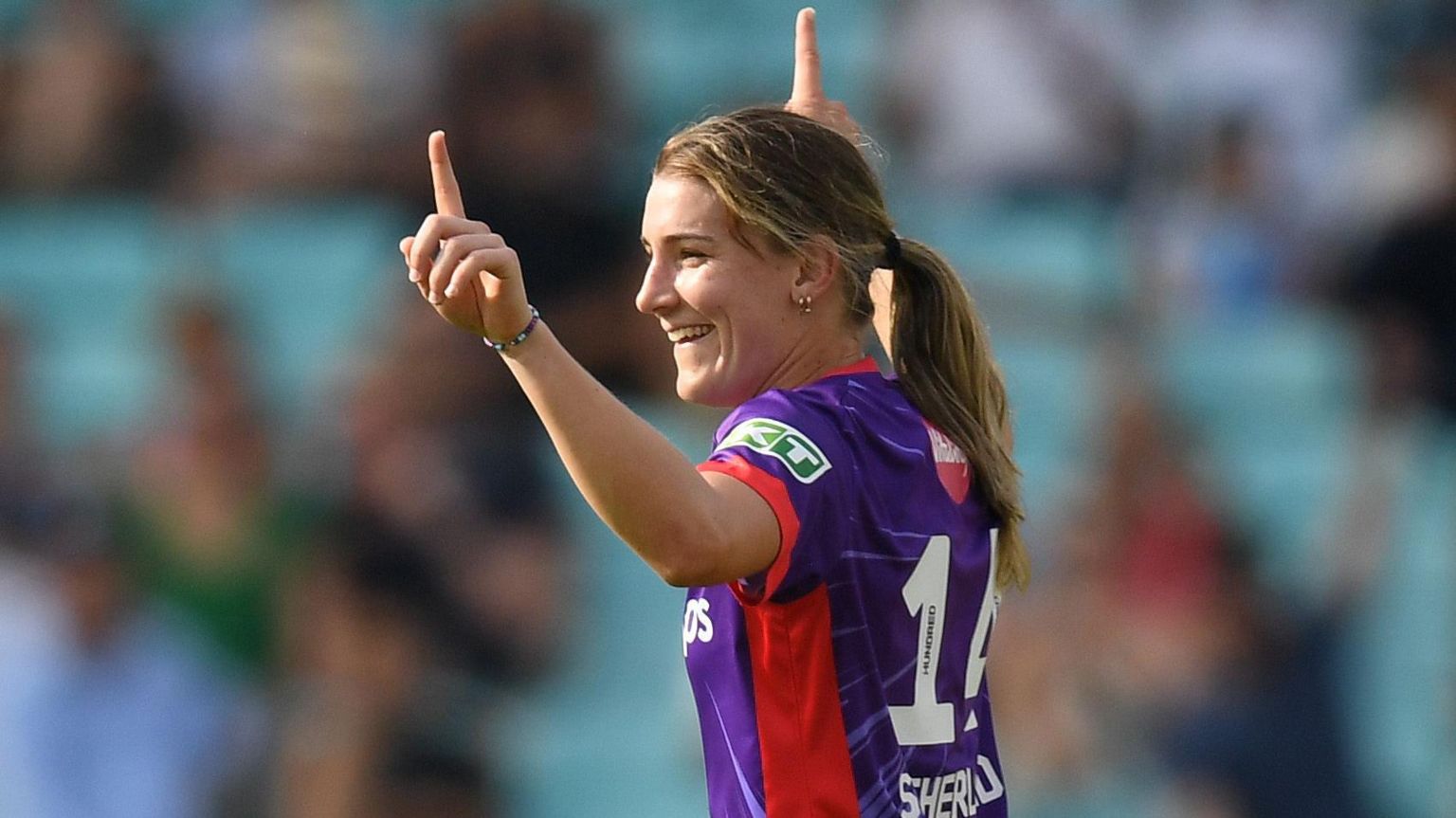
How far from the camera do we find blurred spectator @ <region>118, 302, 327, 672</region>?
7.02 m

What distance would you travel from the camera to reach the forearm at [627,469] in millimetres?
2387

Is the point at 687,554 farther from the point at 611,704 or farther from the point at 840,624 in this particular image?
the point at 611,704

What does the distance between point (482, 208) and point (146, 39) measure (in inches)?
69.3

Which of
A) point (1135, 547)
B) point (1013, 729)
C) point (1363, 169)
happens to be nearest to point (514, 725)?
point (1013, 729)

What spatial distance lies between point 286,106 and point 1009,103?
265cm

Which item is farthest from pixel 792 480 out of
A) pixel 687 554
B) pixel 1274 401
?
pixel 1274 401

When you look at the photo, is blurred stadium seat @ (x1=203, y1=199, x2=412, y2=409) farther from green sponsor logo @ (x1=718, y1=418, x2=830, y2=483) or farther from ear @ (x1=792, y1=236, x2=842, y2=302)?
green sponsor logo @ (x1=718, y1=418, x2=830, y2=483)

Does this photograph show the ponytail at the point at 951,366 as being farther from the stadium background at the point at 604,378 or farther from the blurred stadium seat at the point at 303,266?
the blurred stadium seat at the point at 303,266

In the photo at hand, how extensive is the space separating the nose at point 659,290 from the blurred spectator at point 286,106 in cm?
553

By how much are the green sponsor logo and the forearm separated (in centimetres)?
16

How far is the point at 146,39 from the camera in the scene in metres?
8.38

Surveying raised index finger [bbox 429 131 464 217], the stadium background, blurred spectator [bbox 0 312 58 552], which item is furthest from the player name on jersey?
blurred spectator [bbox 0 312 58 552]

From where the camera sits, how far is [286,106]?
8258 mm

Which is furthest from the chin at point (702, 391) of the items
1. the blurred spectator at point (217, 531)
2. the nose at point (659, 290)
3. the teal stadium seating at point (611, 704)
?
the blurred spectator at point (217, 531)
